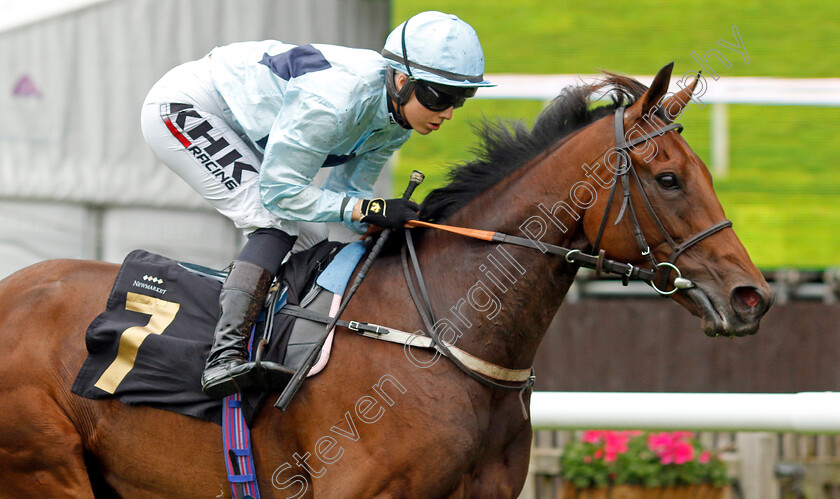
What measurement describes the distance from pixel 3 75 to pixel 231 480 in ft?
12.5

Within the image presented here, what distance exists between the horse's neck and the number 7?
3.08 feet

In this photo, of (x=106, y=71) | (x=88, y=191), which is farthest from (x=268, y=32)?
(x=88, y=191)

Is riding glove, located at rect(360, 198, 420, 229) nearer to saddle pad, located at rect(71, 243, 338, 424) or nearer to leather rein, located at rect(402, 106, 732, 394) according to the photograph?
leather rein, located at rect(402, 106, 732, 394)

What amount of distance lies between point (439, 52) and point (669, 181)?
85cm

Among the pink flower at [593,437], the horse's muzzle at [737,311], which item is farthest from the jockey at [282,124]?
the pink flower at [593,437]

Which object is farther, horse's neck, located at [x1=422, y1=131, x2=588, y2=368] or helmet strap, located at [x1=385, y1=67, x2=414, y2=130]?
helmet strap, located at [x1=385, y1=67, x2=414, y2=130]

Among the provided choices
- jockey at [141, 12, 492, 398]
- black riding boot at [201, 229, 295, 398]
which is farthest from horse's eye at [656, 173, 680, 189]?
black riding boot at [201, 229, 295, 398]

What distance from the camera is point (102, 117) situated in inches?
217

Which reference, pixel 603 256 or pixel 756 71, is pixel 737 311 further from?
→ pixel 756 71

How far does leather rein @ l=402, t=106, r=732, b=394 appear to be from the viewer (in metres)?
2.57

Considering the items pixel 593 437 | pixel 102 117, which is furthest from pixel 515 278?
pixel 102 117

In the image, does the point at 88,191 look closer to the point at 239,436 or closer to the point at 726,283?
the point at 239,436

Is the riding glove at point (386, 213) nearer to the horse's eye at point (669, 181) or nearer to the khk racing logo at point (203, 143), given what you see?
the khk racing logo at point (203, 143)

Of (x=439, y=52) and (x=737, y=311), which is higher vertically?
(x=439, y=52)
